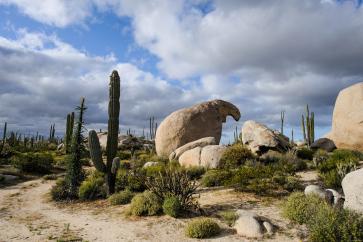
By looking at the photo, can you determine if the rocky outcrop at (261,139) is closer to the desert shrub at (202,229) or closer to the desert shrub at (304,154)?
the desert shrub at (304,154)

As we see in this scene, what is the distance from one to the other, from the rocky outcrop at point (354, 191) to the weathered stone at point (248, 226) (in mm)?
2183

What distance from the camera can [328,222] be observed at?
7.38 m

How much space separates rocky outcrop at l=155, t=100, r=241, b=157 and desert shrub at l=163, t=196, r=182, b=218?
11.7m

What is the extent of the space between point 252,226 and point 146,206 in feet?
11.2

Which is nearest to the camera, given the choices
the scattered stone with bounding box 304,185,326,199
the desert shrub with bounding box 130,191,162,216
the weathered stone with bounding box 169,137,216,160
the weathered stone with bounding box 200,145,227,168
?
the scattered stone with bounding box 304,185,326,199

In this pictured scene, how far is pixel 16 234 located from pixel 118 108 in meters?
6.51

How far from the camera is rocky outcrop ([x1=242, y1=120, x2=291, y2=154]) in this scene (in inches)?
689

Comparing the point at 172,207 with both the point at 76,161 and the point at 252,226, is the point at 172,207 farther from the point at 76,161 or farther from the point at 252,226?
the point at 76,161

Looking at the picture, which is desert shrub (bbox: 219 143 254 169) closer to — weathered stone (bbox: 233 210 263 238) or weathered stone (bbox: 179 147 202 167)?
weathered stone (bbox: 179 147 202 167)

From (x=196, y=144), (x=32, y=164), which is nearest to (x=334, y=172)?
(x=196, y=144)

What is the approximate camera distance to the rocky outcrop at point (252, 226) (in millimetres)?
8375

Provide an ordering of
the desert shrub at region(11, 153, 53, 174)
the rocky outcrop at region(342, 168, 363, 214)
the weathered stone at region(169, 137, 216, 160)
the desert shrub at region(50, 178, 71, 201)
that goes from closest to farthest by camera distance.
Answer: the rocky outcrop at region(342, 168, 363, 214) < the desert shrub at region(50, 178, 71, 201) < the weathered stone at region(169, 137, 216, 160) < the desert shrub at region(11, 153, 53, 174)

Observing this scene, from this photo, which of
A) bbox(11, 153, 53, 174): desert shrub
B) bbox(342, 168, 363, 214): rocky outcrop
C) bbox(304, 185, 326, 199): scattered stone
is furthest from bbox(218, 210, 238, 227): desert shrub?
bbox(11, 153, 53, 174): desert shrub

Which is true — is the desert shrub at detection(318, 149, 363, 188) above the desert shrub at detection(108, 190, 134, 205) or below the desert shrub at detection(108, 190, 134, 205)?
above
